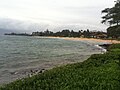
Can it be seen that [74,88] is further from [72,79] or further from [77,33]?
[77,33]

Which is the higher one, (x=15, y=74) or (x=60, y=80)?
(x=60, y=80)

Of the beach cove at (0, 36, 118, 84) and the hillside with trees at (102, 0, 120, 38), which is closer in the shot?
the beach cove at (0, 36, 118, 84)

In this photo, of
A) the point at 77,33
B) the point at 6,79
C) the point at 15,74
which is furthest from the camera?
the point at 77,33

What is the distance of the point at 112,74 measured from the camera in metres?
17.6

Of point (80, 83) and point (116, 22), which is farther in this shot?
point (116, 22)

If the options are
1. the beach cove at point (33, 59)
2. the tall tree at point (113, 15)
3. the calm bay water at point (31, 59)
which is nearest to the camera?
the beach cove at point (33, 59)

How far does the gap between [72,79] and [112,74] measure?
116 inches

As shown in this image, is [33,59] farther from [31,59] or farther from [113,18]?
[113,18]

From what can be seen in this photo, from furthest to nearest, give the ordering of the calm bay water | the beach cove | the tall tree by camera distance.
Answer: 1. the tall tree
2. the calm bay water
3. the beach cove

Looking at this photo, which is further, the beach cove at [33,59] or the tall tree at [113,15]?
the tall tree at [113,15]

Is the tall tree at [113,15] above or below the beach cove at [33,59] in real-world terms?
above

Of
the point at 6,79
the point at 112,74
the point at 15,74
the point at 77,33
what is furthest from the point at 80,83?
the point at 77,33

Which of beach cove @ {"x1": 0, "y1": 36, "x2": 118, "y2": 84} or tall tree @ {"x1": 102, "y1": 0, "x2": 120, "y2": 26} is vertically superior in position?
tall tree @ {"x1": 102, "y1": 0, "x2": 120, "y2": 26}

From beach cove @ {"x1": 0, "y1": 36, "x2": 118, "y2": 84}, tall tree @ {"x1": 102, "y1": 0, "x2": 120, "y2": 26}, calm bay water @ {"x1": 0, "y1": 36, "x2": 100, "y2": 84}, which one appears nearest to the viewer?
beach cove @ {"x1": 0, "y1": 36, "x2": 118, "y2": 84}
